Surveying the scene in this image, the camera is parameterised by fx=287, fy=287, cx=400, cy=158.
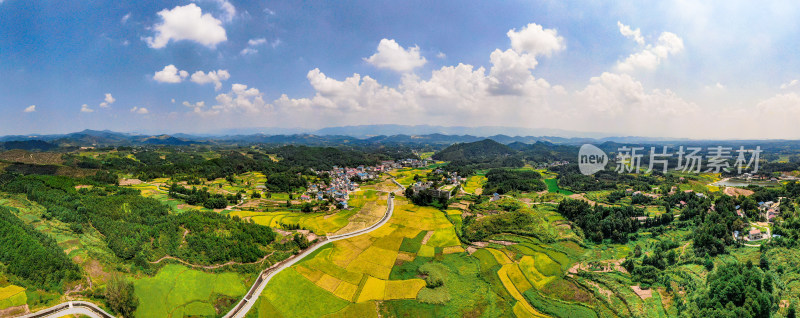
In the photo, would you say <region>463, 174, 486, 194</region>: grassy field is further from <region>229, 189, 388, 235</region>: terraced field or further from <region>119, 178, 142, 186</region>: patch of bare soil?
<region>119, 178, 142, 186</region>: patch of bare soil

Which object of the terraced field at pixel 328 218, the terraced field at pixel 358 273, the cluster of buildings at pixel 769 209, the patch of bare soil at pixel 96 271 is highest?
the cluster of buildings at pixel 769 209

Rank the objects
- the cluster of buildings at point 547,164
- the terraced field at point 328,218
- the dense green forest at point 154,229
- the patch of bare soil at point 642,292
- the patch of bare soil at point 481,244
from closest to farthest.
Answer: the patch of bare soil at point 642,292, the dense green forest at point 154,229, the patch of bare soil at point 481,244, the terraced field at point 328,218, the cluster of buildings at point 547,164

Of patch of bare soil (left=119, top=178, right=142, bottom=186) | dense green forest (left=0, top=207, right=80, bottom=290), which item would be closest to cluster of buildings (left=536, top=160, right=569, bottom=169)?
dense green forest (left=0, top=207, right=80, bottom=290)

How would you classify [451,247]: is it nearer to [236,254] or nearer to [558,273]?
[558,273]

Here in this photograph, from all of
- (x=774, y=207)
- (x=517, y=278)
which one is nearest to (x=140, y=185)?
(x=517, y=278)

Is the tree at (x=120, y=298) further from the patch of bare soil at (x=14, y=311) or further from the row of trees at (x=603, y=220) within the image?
the row of trees at (x=603, y=220)

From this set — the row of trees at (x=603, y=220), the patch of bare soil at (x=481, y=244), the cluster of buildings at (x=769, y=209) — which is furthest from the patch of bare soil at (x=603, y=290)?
the cluster of buildings at (x=769, y=209)
